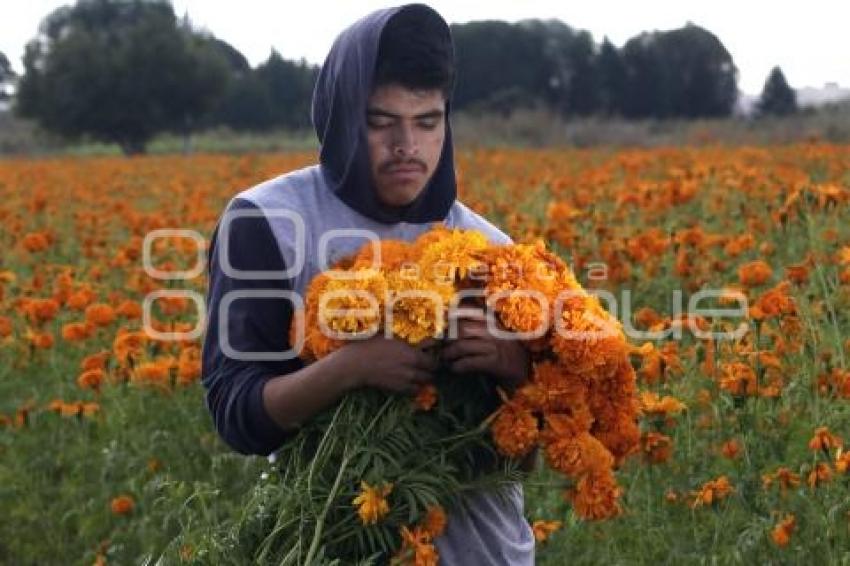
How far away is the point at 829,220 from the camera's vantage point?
520cm

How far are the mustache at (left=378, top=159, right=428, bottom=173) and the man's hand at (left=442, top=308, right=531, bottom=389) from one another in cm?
34

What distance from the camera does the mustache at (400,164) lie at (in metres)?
→ 1.91

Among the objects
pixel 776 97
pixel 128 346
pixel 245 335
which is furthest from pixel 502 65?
pixel 245 335

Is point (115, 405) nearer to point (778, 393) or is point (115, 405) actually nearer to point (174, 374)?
point (174, 374)

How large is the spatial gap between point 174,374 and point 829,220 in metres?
2.76

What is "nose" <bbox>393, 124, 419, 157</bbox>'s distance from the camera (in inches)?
74.4

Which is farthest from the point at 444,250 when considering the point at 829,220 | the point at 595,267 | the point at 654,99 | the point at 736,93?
the point at 654,99

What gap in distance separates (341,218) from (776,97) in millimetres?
23038

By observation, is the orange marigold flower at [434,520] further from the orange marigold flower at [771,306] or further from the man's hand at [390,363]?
the orange marigold flower at [771,306]

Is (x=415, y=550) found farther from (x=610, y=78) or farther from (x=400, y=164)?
(x=610, y=78)

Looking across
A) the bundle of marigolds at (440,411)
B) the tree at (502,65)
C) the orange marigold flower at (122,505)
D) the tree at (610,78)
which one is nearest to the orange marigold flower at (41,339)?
the orange marigold flower at (122,505)

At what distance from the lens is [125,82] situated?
41.8 metres

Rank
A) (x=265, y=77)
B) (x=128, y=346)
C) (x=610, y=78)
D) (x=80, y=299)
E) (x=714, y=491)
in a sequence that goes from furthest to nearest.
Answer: (x=265, y=77) < (x=610, y=78) < (x=80, y=299) < (x=128, y=346) < (x=714, y=491)

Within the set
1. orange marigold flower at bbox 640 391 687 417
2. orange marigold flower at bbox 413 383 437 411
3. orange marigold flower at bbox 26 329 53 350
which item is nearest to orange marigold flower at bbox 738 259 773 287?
orange marigold flower at bbox 640 391 687 417
